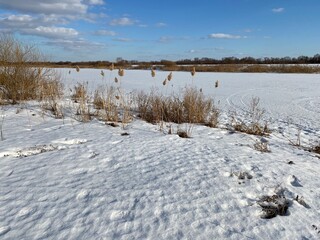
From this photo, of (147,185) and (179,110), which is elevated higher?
(179,110)

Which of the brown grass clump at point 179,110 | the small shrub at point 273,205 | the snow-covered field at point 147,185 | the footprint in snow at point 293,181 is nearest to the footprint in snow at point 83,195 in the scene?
the snow-covered field at point 147,185

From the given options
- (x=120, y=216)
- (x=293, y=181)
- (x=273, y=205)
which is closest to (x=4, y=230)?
(x=120, y=216)

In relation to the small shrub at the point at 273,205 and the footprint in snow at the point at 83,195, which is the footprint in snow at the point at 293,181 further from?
the footprint in snow at the point at 83,195

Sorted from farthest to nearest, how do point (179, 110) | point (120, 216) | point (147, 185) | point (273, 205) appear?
point (179, 110) → point (147, 185) → point (273, 205) → point (120, 216)

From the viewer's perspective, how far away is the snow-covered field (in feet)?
8.23

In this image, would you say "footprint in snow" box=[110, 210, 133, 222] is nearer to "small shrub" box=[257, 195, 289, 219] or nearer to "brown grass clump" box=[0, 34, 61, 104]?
"small shrub" box=[257, 195, 289, 219]

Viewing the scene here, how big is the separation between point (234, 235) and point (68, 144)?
3355mm

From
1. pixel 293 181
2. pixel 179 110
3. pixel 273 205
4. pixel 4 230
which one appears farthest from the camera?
pixel 179 110

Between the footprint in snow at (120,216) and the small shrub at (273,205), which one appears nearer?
the footprint in snow at (120,216)

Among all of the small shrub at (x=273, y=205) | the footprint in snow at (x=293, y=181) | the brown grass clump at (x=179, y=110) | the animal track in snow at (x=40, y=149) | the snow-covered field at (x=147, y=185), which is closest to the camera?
the snow-covered field at (x=147, y=185)

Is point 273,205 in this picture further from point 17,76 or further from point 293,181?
point 17,76

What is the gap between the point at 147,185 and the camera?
10.8 ft

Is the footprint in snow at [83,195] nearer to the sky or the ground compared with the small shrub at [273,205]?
nearer to the sky

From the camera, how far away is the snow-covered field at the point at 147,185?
8.23ft
